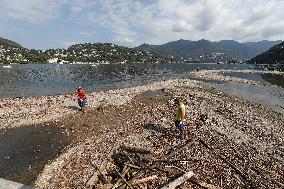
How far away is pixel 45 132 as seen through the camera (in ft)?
89.1

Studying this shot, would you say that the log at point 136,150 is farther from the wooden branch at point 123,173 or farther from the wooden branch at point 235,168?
the wooden branch at point 235,168

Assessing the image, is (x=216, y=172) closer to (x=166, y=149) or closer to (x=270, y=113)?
(x=166, y=149)

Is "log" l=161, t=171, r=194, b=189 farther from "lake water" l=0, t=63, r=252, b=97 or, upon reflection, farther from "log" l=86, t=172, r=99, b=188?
"lake water" l=0, t=63, r=252, b=97

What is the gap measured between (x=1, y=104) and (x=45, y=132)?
1503 centimetres

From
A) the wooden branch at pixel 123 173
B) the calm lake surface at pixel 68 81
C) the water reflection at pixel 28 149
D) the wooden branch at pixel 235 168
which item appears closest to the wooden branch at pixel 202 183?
the wooden branch at pixel 235 168

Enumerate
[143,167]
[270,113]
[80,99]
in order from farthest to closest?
[270,113] < [80,99] < [143,167]

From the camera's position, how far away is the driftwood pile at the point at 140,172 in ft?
52.5

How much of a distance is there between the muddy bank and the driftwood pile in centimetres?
9

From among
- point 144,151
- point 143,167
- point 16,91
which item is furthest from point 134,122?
point 16,91

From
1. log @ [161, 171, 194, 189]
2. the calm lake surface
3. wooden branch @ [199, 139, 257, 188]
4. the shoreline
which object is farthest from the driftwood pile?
the calm lake surface

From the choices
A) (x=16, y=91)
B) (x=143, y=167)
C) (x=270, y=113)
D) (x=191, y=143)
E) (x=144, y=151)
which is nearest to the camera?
(x=143, y=167)

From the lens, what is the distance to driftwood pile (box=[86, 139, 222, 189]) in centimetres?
1599

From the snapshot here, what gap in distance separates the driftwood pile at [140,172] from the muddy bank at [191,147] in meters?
0.09

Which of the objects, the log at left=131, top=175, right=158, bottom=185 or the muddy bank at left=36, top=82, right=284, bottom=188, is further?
the muddy bank at left=36, top=82, right=284, bottom=188
